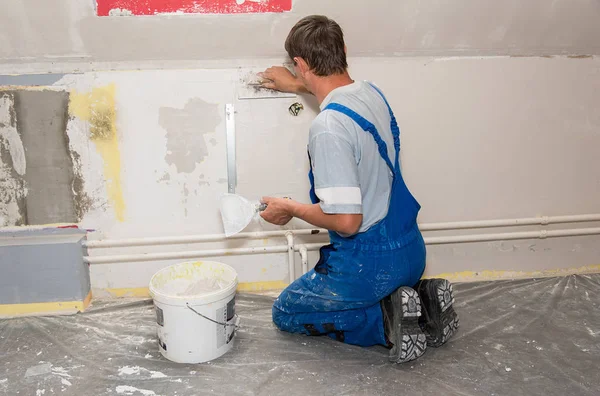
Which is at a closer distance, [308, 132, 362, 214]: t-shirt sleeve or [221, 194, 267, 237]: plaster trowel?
[308, 132, 362, 214]: t-shirt sleeve

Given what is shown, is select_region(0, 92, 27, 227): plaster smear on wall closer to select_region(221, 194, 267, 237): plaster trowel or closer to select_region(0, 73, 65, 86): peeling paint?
select_region(0, 73, 65, 86): peeling paint

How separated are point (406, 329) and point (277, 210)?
59 centimetres

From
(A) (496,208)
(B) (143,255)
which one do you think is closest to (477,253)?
(A) (496,208)

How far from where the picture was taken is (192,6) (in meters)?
2.05

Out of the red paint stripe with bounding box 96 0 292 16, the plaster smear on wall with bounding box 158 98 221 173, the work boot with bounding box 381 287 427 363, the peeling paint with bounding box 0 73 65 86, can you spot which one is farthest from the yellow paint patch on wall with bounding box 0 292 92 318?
the work boot with bounding box 381 287 427 363

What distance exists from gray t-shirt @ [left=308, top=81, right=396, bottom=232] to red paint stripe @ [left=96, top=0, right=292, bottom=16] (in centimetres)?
56

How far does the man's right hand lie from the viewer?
2.21 m

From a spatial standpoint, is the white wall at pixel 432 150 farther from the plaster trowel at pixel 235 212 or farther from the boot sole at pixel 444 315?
the boot sole at pixel 444 315

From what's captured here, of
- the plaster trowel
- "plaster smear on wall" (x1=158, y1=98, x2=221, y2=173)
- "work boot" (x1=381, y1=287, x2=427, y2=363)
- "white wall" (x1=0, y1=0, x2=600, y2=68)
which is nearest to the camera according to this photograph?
"work boot" (x1=381, y1=287, x2=427, y2=363)

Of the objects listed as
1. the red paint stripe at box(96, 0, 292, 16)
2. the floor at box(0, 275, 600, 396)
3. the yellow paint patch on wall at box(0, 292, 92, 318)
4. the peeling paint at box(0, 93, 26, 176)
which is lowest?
the floor at box(0, 275, 600, 396)

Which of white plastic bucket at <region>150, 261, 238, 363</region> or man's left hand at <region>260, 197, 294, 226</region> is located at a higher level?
man's left hand at <region>260, 197, 294, 226</region>

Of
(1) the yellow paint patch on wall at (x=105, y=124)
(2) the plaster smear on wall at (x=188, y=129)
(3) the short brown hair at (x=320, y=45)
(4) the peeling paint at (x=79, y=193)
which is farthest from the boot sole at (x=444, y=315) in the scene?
(4) the peeling paint at (x=79, y=193)

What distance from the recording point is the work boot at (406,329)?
1766mm

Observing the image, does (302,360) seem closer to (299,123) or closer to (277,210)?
(277,210)
